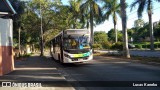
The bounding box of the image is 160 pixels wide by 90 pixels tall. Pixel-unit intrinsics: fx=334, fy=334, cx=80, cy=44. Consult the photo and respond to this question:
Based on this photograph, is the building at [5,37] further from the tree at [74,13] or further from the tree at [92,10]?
the tree at [74,13]

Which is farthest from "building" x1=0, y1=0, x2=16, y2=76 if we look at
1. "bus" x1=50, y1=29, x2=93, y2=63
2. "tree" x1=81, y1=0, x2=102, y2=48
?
"tree" x1=81, y1=0, x2=102, y2=48

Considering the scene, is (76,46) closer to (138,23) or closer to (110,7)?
(110,7)

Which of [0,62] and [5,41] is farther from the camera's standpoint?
[5,41]

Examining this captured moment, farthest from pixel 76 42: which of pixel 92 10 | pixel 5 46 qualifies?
pixel 92 10

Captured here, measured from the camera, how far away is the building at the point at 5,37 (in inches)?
734

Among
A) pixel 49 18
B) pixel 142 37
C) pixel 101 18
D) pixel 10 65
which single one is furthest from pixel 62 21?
pixel 142 37

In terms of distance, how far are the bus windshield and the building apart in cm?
607

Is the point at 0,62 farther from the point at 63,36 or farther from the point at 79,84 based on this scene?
the point at 63,36

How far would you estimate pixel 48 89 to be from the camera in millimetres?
12727

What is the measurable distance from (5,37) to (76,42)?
7.97 meters

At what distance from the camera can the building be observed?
18641 millimetres

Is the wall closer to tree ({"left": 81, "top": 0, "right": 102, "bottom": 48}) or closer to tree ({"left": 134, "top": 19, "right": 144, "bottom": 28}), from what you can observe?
tree ({"left": 81, "top": 0, "right": 102, "bottom": 48})

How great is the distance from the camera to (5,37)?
19641 mm

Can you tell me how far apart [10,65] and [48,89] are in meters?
9.72
